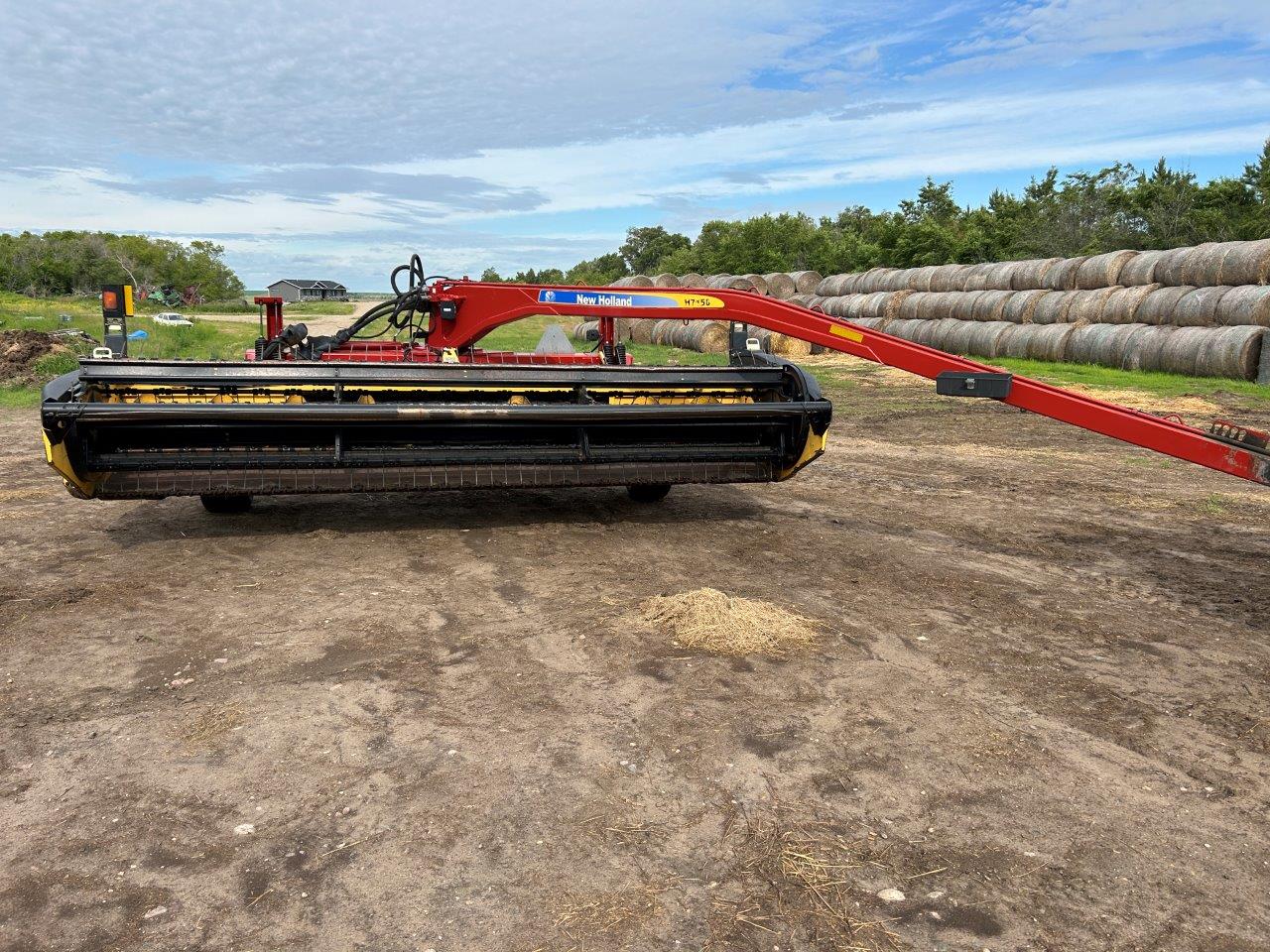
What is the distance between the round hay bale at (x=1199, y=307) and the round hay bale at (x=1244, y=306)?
0.10 meters

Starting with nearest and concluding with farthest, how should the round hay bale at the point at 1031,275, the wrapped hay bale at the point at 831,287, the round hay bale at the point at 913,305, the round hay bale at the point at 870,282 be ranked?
the round hay bale at the point at 1031,275
the round hay bale at the point at 913,305
the round hay bale at the point at 870,282
the wrapped hay bale at the point at 831,287

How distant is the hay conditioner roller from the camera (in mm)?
5922

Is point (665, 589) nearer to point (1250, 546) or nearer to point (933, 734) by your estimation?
point (933, 734)

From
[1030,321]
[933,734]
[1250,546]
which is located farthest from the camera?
[1030,321]

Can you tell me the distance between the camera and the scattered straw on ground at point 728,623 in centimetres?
489

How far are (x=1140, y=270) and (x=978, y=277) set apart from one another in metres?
5.39

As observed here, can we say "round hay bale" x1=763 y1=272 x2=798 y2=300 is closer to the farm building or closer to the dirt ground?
the dirt ground

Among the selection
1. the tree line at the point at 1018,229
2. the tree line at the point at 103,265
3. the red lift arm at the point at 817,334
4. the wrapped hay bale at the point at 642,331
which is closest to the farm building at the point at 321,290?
the tree line at the point at 103,265

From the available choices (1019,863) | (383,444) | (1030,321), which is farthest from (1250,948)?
(1030,321)

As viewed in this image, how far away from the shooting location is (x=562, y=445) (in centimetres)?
689

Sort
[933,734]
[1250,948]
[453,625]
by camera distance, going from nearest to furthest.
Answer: [1250,948] < [933,734] < [453,625]

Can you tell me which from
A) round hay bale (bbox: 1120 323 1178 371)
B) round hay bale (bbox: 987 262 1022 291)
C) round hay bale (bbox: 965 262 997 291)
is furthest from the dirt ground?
round hay bale (bbox: 965 262 997 291)

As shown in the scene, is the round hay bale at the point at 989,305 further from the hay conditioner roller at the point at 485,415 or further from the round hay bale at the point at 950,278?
the hay conditioner roller at the point at 485,415

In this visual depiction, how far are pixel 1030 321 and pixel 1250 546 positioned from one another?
16952 mm
